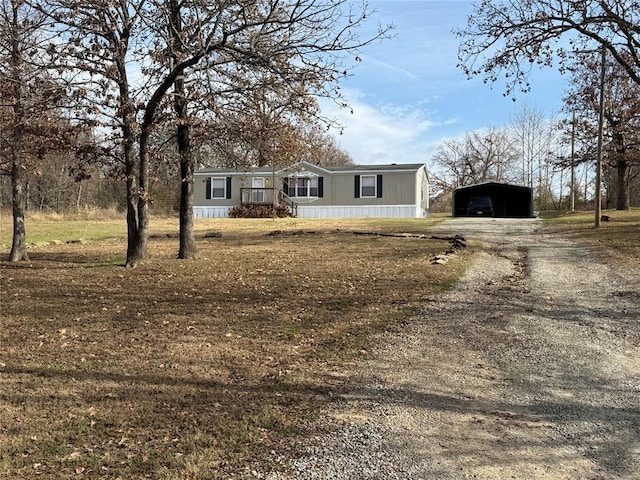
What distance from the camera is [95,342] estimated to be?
17.3 ft

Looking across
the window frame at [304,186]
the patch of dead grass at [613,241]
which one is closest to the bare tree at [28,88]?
the patch of dead grass at [613,241]

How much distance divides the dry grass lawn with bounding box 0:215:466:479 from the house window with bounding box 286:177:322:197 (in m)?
23.3

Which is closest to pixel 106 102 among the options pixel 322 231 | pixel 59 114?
pixel 59 114

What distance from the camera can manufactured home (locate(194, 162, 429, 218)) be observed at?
3272 centimetres

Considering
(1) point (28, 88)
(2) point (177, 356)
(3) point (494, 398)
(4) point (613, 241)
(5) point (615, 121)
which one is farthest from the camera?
(5) point (615, 121)

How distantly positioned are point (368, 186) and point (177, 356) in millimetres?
29037

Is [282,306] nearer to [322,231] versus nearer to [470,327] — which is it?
[470,327]

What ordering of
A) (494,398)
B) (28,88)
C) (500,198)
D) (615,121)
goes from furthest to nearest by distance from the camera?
1. (500,198)
2. (615,121)
3. (28,88)
4. (494,398)

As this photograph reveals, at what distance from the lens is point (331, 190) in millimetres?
33812

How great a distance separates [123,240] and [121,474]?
16.6 metres

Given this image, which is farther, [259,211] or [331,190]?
[331,190]

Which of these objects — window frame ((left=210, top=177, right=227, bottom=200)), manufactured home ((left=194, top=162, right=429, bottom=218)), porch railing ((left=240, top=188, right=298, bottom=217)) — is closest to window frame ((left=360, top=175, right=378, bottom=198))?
manufactured home ((left=194, top=162, right=429, bottom=218))

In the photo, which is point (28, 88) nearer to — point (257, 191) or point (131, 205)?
point (131, 205)

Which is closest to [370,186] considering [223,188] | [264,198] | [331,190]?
[331,190]
